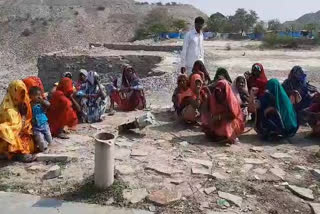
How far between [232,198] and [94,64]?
1419 cm

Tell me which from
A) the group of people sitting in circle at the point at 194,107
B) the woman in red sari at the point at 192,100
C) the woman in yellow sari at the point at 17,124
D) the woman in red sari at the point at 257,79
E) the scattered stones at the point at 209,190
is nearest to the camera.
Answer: the scattered stones at the point at 209,190

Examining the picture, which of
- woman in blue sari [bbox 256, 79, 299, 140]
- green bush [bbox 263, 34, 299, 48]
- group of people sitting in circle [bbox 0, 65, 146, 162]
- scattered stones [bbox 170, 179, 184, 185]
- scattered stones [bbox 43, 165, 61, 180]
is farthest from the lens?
green bush [bbox 263, 34, 299, 48]

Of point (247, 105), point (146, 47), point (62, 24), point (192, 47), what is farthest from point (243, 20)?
point (247, 105)

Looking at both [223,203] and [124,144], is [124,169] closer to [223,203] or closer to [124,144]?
[124,144]

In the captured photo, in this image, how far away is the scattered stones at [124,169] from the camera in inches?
186

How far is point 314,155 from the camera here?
5.55 meters

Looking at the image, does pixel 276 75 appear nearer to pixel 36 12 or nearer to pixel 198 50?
pixel 198 50

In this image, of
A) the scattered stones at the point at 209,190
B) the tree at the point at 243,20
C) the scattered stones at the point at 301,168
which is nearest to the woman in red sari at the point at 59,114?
the scattered stones at the point at 209,190

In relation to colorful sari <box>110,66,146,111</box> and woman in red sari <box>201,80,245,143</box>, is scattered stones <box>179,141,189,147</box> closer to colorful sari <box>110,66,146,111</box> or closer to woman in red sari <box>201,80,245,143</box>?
woman in red sari <box>201,80,245,143</box>

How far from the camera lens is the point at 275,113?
19.6 ft

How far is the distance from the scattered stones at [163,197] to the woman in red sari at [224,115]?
1820 millimetres

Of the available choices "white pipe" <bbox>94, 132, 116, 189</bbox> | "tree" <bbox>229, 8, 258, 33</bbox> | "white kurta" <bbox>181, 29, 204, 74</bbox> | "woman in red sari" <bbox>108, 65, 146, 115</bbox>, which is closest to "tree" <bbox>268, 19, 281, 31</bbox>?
"tree" <bbox>229, 8, 258, 33</bbox>

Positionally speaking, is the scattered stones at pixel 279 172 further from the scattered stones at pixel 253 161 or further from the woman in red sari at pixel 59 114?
the woman in red sari at pixel 59 114

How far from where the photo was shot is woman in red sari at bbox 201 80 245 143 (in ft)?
19.0
